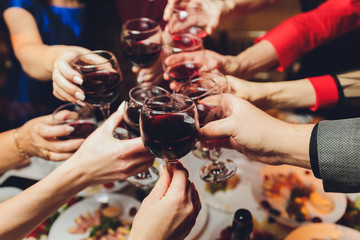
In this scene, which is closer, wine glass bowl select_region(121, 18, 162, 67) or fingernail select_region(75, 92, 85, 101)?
fingernail select_region(75, 92, 85, 101)

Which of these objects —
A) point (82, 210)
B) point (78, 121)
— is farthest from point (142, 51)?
point (82, 210)

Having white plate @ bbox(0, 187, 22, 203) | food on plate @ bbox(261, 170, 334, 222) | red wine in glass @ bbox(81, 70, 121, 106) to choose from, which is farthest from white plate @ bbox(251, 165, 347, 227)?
white plate @ bbox(0, 187, 22, 203)

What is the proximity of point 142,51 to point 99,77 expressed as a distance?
393mm

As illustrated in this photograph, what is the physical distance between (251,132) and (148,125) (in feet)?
1.37

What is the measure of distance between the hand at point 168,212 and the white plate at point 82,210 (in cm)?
42

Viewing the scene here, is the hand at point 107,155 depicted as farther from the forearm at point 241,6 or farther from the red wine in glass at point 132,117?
the forearm at point 241,6

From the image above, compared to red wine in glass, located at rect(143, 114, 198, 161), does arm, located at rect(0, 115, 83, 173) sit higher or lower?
lower

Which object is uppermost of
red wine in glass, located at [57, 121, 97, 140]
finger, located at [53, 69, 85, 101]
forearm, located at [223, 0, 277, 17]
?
forearm, located at [223, 0, 277, 17]

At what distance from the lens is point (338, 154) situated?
102 cm

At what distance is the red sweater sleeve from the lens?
1.96 m

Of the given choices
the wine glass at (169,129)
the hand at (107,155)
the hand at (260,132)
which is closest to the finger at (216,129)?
the hand at (260,132)

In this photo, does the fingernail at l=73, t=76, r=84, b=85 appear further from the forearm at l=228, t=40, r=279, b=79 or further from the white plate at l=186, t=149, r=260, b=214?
the forearm at l=228, t=40, r=279, b=79

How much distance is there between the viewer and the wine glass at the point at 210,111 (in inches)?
46.1

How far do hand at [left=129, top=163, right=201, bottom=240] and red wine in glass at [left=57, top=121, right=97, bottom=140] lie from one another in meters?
0.55
